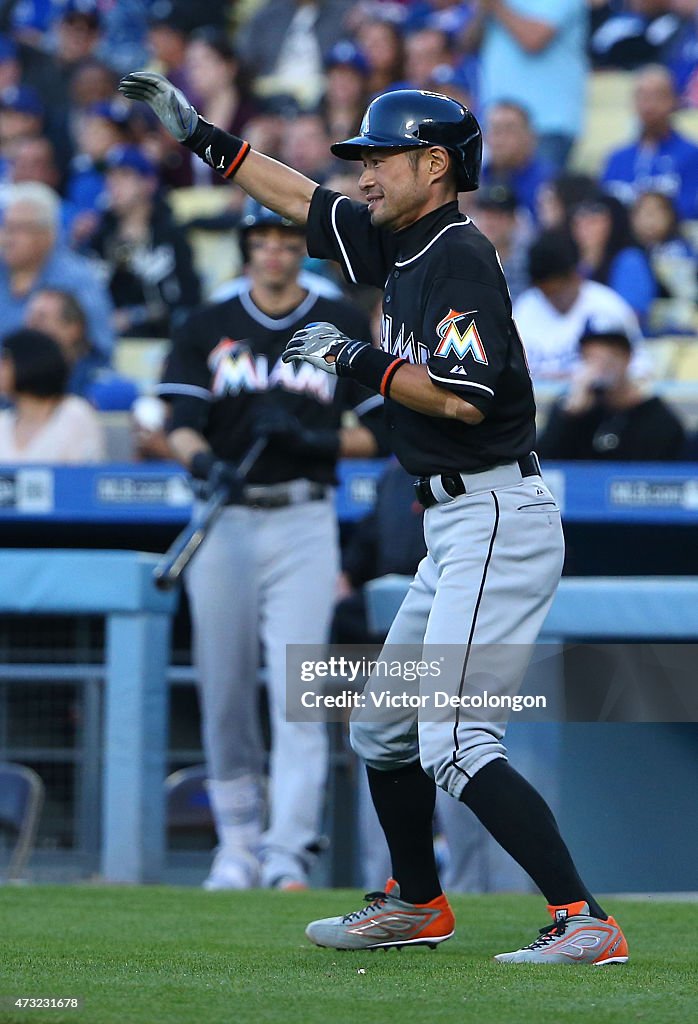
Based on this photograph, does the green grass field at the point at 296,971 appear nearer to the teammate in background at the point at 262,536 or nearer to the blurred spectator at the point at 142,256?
the teammate in background at the point at 262,536

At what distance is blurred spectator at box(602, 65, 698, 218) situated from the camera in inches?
359

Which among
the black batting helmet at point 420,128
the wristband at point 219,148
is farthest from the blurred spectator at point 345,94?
the black batting helmet at point 420,128

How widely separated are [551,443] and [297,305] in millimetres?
1588

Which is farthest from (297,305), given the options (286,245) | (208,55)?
(208,55)

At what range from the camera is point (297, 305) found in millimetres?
5430

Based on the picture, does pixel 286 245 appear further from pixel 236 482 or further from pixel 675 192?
pixel 675 192

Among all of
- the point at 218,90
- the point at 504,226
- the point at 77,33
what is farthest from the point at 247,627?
the point at 77,33

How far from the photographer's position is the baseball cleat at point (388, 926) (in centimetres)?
344

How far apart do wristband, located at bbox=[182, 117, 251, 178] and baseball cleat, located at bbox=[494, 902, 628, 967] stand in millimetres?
1785

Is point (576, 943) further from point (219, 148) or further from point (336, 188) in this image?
point (336, 188)

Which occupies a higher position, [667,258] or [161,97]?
[667,258]

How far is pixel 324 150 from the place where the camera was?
966cm

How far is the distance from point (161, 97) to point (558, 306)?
4.21m

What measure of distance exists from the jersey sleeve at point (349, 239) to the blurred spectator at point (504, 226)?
4.19 metres
